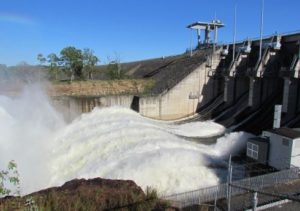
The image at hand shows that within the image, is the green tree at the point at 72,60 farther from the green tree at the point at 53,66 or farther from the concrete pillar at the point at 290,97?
the concrete pillar at the point at 290,97

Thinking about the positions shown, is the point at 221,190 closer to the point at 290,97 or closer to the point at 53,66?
the point at 290,97

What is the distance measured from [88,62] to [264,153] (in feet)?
104

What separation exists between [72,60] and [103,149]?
2479 cm

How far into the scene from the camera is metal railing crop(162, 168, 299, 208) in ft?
32.0

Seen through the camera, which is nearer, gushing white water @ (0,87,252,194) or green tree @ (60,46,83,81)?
gushing white water @ (0,87,252,194)

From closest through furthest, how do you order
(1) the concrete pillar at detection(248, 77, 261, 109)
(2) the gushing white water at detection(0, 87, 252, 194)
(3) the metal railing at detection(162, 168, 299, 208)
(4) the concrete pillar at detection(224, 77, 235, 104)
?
(3) the metal railing at detection(162, 168, 299, 208)
(2) the gushing white water at detection(0, 87, 252, 194)
(1) the concrete pillar at detection(248, 77, 261, 109)
(4) the concrete pillar at detection(224, 77, 235, 104)

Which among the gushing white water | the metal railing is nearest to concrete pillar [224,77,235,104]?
the gushing white water

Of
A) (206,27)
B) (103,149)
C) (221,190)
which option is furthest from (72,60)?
(221,190)

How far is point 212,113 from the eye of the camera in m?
29.1

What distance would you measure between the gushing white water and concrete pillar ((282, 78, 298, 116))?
12.9ft

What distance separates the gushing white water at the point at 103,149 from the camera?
51.2 feet

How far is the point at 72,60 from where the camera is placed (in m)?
40.9

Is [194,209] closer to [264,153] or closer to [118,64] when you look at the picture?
[264,153]

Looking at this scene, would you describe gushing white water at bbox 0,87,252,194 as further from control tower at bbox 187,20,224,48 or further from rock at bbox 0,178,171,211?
control tower at bbox 187,20,224,48
